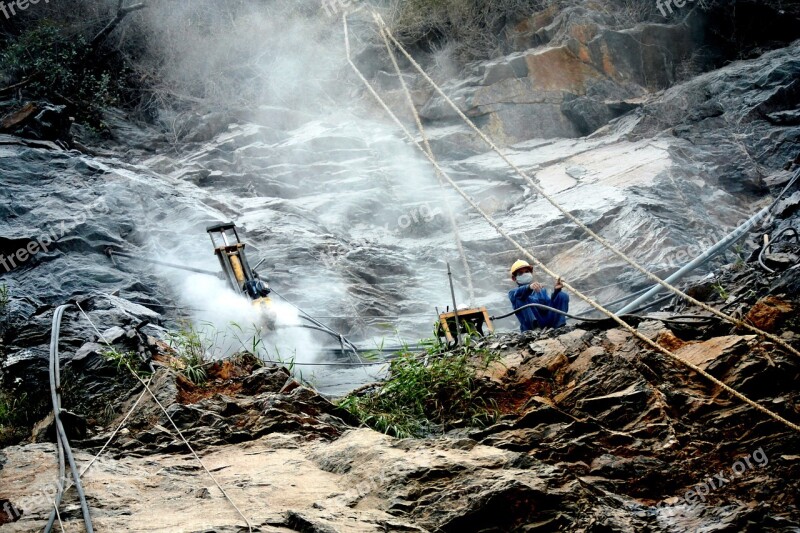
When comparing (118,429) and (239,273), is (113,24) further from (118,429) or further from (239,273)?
(118,429)

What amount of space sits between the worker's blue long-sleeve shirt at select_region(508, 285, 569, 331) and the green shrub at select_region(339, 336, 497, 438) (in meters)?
2.01

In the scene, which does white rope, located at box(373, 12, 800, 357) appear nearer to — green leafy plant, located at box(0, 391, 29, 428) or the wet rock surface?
the wet rock surface

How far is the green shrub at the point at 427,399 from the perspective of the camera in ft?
16.8

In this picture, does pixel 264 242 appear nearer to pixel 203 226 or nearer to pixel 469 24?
pixel 203 226

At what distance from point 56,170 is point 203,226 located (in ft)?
11.3

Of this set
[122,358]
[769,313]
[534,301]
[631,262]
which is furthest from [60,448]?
[534,301]

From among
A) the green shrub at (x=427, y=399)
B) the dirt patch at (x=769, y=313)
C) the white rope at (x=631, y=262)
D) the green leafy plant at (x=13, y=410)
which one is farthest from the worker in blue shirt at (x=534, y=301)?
the green leafy plant at (x=13, y=410)

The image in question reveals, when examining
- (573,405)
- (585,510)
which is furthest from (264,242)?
(585,510)

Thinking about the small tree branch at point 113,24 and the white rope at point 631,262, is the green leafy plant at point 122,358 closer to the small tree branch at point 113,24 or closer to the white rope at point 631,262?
the white rope at point 631,262

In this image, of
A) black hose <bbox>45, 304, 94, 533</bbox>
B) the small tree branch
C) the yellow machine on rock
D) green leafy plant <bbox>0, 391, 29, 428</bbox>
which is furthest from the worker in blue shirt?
the small tree branch

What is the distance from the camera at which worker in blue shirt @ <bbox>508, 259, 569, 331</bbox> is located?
7.61 meters

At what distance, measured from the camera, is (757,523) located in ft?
10.7

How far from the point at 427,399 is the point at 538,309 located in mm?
2798

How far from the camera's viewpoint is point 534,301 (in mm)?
7930
